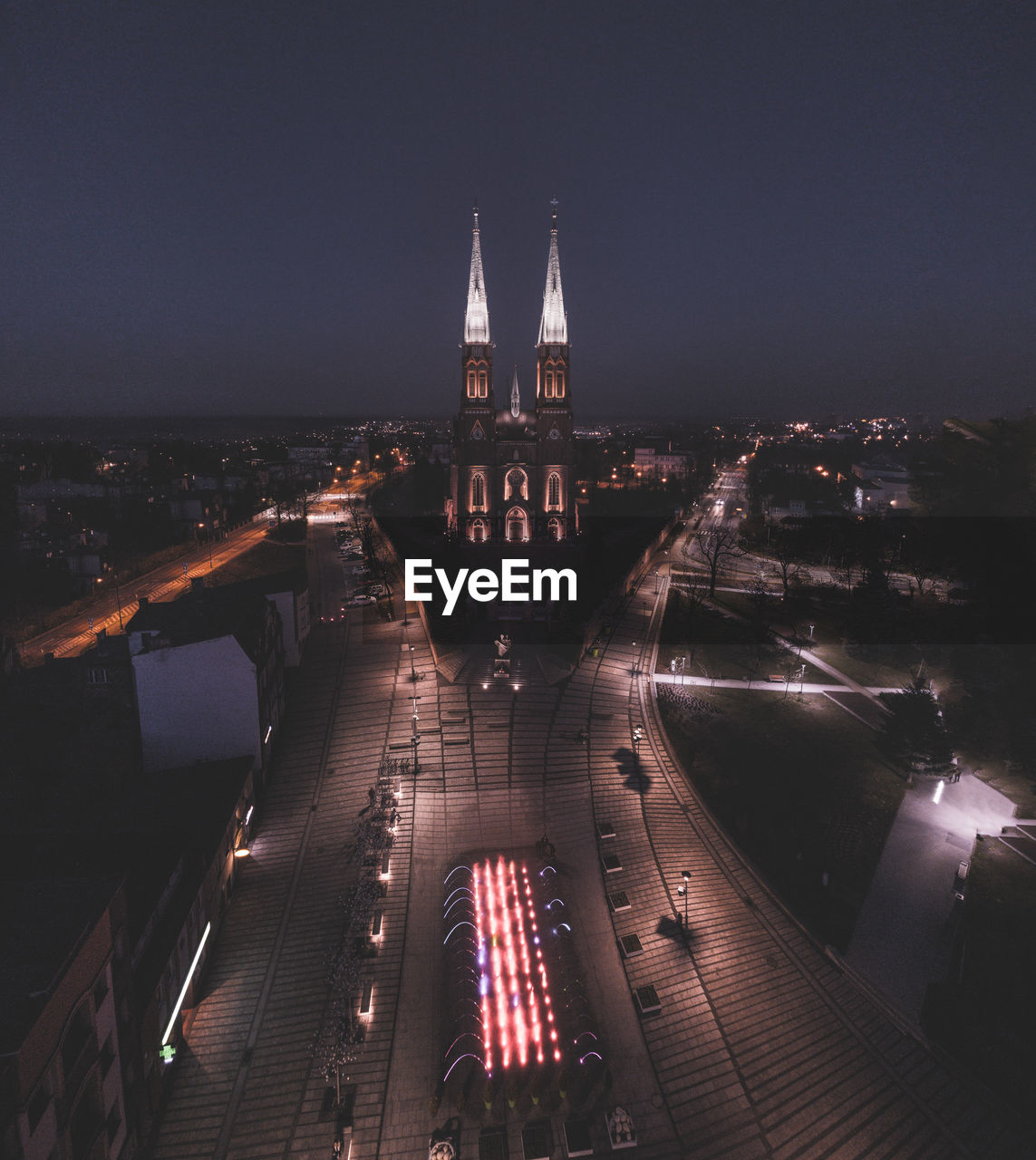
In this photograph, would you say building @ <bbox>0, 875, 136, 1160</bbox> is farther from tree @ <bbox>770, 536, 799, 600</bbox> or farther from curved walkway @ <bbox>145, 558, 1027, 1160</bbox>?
tree @ <bbox>770, 536, 799, 600</bbox>

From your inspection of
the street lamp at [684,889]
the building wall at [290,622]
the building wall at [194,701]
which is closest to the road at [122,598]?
the building wall at [290,622]

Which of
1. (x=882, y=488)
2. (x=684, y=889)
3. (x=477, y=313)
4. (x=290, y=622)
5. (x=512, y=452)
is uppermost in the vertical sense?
(x=477, y=313)

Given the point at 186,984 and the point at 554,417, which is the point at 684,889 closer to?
the point at 186,984

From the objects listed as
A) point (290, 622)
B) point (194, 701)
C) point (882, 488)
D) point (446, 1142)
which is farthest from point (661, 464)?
point (446, 1142)

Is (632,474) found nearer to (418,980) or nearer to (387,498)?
(387,498)

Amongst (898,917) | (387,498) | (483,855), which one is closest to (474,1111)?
(483,855)
